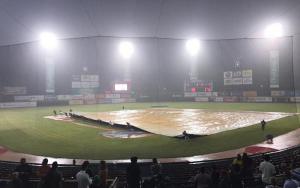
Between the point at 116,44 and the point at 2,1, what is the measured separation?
2980 centimetres

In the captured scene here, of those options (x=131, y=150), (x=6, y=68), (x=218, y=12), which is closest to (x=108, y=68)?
(x=6, y=68)

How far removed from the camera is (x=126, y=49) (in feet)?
176

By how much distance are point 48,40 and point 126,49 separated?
Result: 14920 millimetres

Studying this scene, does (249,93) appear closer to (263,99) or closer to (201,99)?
(263,99)

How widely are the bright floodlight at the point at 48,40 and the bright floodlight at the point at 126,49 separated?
10.1 meters

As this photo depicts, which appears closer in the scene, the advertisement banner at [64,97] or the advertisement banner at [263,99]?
the advertisement banner at [263,99]

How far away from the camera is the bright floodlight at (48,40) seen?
118 feet

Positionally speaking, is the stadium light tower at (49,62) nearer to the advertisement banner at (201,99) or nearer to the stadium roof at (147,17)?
the stadium roof at (147,17)

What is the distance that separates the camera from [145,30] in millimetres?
33094

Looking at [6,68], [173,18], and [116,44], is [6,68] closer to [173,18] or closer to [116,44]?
[116,44]

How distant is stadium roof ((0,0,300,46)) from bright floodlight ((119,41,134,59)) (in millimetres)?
15965

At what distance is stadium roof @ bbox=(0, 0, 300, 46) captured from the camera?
24.0m

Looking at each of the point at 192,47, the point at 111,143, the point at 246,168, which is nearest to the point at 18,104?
the point at 192,47

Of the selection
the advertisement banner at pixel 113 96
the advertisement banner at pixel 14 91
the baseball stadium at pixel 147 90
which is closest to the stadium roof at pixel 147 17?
the baseball stadium at pixel 147 90
